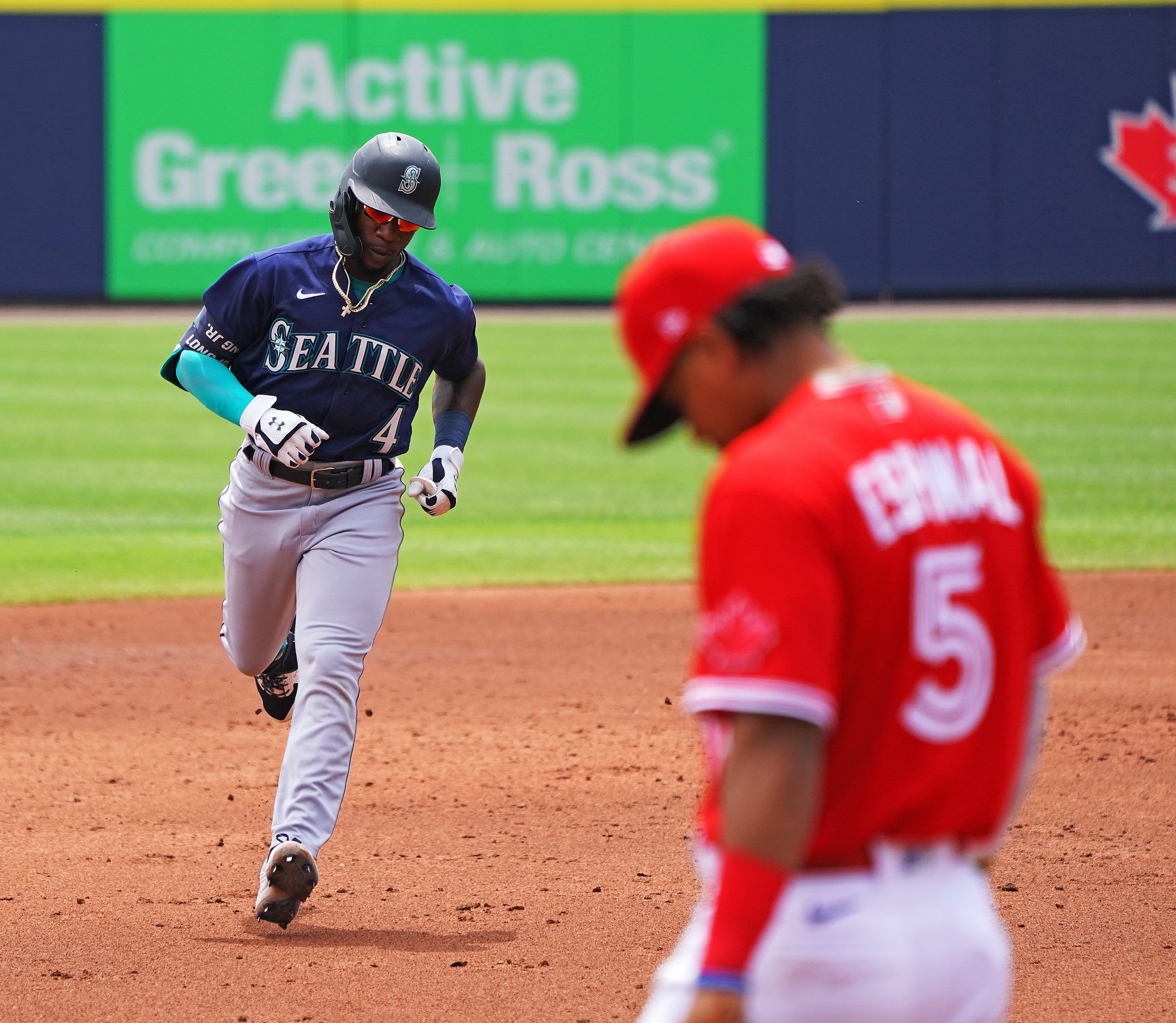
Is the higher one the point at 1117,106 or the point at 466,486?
the point at 1117,106

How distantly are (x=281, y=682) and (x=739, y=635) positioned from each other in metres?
3.93

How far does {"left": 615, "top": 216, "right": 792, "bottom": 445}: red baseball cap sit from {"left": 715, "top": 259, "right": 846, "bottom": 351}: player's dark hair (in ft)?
0.04

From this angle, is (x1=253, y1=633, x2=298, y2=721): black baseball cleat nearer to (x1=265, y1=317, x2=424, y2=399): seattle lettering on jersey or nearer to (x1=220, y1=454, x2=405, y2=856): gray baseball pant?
(x1=220, y1=454, x2=405, y2=856): gray baseball pant

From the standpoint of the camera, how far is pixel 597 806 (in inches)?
225

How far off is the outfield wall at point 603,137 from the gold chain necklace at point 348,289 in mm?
20270

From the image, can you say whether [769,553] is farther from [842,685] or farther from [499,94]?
[499,94]

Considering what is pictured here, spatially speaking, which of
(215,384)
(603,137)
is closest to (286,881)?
(215,384)

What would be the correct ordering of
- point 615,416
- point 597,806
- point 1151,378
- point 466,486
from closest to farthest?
point 597,806 → point 466,486 → point 615,416 → point 1151,378

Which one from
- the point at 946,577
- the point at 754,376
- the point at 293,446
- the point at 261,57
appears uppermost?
the point at 261,57

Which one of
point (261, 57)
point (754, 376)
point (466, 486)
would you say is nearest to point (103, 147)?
point (261, 57)

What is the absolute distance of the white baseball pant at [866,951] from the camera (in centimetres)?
198

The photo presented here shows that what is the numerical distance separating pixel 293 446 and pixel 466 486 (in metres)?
8.44

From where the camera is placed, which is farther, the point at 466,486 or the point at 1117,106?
the point at 1117,106

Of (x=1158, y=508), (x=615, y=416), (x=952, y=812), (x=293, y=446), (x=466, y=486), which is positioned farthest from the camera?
(x=615, y=416)
